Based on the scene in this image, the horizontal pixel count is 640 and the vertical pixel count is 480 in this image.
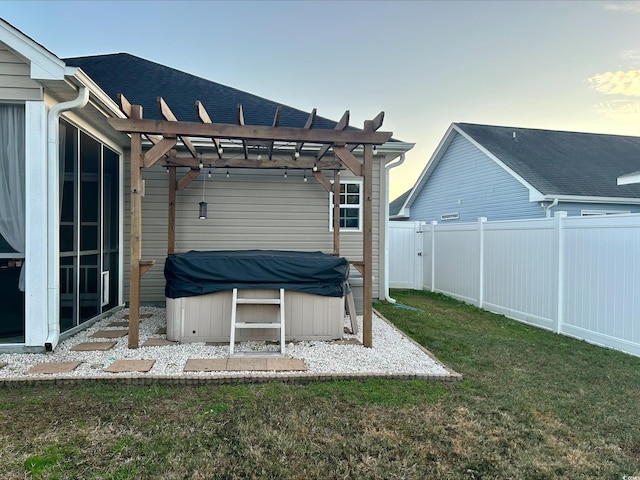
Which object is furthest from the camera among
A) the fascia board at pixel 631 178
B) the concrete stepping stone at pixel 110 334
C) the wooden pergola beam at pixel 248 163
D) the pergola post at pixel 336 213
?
the pergola post at pixel 336 213

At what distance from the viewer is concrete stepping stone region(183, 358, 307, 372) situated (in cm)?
357

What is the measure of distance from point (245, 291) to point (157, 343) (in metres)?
1.12

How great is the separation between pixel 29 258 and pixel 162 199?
110 inches

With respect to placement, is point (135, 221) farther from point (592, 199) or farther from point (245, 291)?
point (592, 199)

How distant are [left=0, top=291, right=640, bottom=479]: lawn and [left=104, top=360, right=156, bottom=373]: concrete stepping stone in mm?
254

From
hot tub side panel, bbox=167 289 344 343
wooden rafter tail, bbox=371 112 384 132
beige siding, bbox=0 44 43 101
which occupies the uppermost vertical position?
beige siding, bbox=0 44 43 101

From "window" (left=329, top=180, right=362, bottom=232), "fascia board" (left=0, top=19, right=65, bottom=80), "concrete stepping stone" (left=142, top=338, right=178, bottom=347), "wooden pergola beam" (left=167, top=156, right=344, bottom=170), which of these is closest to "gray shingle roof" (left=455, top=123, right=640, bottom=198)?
"window" (left=329, top=180, right=362, bottom=232)

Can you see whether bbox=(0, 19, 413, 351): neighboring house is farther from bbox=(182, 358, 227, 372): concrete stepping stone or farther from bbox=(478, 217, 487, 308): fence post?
bbox=(478, 217, 487, 308): fence post

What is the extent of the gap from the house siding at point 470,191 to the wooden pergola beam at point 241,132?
23.9 feet

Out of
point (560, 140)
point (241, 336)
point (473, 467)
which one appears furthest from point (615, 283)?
point (560, 140)

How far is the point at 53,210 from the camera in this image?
4.06 metres

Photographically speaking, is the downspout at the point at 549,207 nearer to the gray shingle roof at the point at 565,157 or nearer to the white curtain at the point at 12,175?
the gray shingle roof at the point at 565,157

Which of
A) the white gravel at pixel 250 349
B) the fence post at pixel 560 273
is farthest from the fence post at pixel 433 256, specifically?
the white gravel at pixel 250 349

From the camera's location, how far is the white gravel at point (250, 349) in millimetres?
3492
